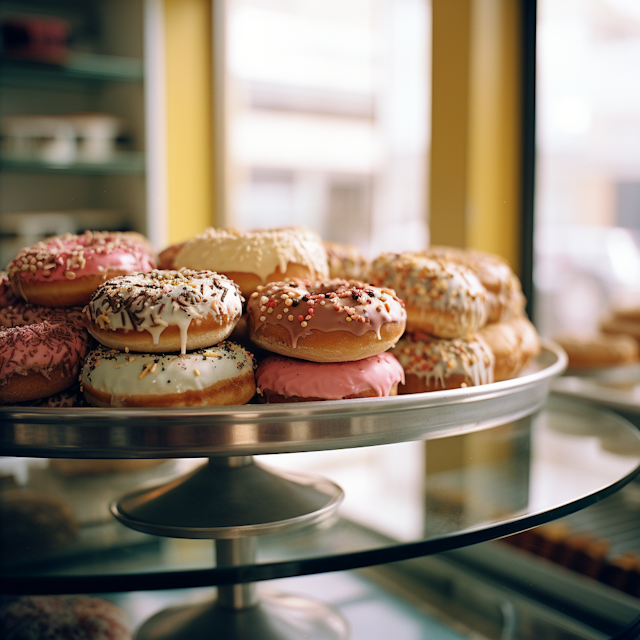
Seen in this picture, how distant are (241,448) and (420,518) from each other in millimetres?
342

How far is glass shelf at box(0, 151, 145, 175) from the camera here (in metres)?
2.64

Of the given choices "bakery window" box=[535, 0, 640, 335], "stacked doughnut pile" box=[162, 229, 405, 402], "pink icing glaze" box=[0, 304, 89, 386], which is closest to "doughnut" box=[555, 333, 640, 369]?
"bakery window" box=[535, 0, 640, 335]

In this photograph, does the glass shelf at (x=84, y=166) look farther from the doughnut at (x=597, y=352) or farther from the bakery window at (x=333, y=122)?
the doughnut at (x=597, y=352)

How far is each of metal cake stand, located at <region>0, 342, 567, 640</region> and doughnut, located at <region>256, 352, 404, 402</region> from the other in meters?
0.09

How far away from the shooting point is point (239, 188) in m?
3.44

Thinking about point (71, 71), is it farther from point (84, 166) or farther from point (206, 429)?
point (206, 429)

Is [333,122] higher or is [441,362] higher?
[333,122]

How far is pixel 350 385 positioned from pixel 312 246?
0.94 ft

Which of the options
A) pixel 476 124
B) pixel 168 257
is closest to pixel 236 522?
pixel 168 257

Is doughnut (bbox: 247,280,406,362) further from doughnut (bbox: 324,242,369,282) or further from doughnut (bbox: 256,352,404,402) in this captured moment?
doughnut (bbox: 324,242,369,282)

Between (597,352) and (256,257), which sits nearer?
(256,257)

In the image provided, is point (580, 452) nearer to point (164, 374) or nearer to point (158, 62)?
point (164, 374)

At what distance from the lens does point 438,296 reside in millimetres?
917

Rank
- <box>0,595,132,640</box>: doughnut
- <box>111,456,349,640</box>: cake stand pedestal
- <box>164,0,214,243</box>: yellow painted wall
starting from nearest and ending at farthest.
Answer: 1. <box>111,456,349,640</box>: cake stand pedestal
2. <box>0,595,132,640</box>: doughnut
3. <box>164,0,214,243</box>: yellow painted wall
